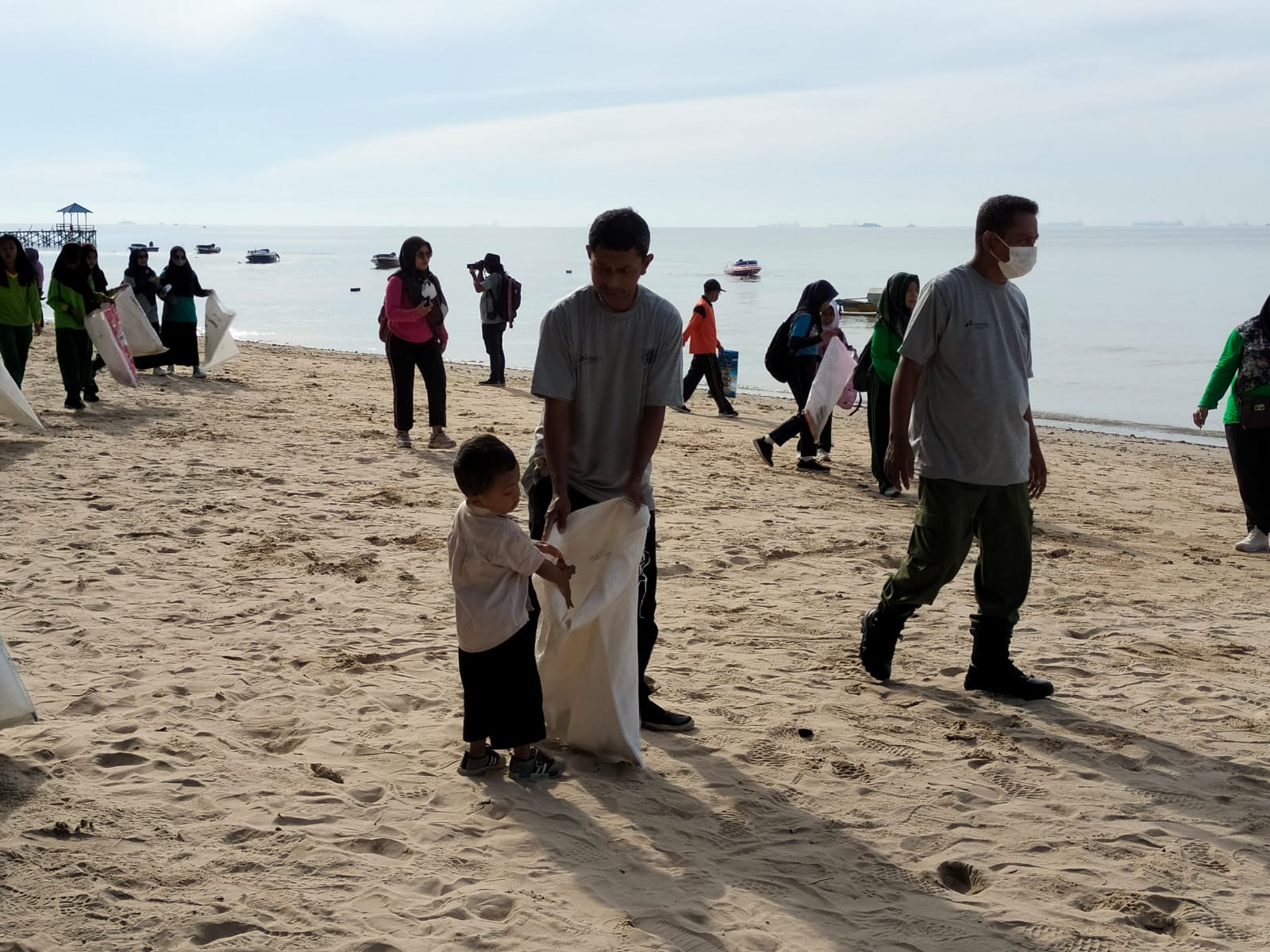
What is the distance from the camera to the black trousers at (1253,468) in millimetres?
7277

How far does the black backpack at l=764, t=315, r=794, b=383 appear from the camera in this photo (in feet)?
32.4

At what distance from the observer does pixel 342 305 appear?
44.7 metres

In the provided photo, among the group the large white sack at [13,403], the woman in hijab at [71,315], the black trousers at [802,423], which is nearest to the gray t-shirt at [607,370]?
the black trousers at [802,423]

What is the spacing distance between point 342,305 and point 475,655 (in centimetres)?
4296

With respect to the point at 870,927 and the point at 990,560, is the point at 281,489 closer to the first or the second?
the point at 990,560

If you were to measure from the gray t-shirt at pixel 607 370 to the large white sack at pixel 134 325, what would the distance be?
1036 cm

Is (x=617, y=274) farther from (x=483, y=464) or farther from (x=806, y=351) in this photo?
(x=806, y=351)

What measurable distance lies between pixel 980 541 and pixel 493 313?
37.0ft

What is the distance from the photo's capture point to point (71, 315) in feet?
36.3

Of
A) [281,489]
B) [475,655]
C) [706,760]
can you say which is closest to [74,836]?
[475,655]

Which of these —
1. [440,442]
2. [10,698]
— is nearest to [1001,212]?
[10,698]

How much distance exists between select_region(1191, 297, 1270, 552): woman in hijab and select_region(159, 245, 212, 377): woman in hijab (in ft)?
32.6

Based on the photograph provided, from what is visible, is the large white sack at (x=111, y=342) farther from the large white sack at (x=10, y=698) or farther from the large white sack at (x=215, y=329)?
the large white sack at (x=10, y=698)

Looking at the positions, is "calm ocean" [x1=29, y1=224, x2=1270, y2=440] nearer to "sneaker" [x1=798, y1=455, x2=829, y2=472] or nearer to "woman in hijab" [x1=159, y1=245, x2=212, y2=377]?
"sneaker" [x1=798, y1=455, x2=829, y2=472]
